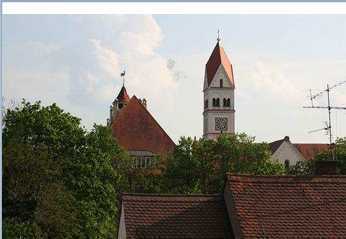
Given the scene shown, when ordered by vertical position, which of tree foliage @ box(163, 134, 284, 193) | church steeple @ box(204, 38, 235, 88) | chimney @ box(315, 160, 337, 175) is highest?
church steeple @ box(204, 38, 235, 88)

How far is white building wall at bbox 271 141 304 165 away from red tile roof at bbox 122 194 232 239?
3649 centimetres

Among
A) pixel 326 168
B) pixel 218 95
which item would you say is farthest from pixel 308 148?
pixel 326 168

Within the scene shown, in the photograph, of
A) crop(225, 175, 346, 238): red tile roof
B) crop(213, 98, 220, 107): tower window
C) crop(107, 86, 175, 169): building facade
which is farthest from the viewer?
crop(213, 98, 220, 107): tower window

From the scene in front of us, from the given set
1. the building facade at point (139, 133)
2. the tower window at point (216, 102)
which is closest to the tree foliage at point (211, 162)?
the building facade at point (139, 133)

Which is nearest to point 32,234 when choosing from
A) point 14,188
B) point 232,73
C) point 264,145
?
point 14,188

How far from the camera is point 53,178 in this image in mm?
18578

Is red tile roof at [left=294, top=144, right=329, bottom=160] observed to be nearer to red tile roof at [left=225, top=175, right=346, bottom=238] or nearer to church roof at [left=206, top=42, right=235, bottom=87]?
church roof at [left=206, top=42, right=235, bottom=87]

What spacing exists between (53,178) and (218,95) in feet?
142

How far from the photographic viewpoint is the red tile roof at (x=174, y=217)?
11164mm

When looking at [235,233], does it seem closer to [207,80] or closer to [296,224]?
[296,224]

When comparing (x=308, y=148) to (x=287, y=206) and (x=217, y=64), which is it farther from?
(x=287, y=206)

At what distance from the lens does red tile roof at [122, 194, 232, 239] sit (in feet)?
36.6

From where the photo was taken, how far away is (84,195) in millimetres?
20391

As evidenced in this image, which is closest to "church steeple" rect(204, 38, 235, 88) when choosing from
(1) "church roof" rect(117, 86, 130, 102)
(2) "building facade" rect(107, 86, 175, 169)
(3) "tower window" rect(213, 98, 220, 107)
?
(3) "tower window" rect(213, 98, 220, 107)
